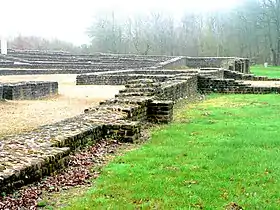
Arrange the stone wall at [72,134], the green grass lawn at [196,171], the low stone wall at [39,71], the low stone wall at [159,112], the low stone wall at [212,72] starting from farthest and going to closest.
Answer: the low stone wall at [39,71] → the low stone wall at [212,72] → the low stone wall at [159,112] → the stone wall at [72,134] → the green grass lawn at [196,171]

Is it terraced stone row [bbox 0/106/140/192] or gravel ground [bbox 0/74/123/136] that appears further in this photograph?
gravel ground [bbox 0/74/123/136]

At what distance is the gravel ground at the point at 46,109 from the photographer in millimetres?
10422

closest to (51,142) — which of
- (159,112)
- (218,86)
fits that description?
(159,112)

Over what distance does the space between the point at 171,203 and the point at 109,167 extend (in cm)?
171

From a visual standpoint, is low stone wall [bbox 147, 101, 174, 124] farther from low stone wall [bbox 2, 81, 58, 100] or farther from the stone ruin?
low stone wall [bbox 2, 81, 58, 100]

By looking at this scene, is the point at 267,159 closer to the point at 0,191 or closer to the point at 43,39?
the point at 0,191

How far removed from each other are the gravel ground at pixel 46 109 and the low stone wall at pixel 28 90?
1.23ft

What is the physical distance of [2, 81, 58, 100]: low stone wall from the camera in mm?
→ 15312

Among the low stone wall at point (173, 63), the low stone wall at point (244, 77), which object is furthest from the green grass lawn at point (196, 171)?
the low stone wall at point (173, 63)

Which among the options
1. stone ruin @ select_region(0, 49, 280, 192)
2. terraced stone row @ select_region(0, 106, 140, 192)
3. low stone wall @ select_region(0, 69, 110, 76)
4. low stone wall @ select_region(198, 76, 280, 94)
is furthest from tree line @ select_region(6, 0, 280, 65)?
terraced stone row @ select_region(0, 106, 140, 192)

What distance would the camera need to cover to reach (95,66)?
106 ft

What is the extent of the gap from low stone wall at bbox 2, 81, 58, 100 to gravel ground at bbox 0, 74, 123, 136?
0.37 metres

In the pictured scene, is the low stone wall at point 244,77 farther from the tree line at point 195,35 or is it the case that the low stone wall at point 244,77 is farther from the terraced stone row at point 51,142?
the tree line at point 195,35

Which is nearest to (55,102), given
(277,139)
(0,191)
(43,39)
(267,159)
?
(277,139)
